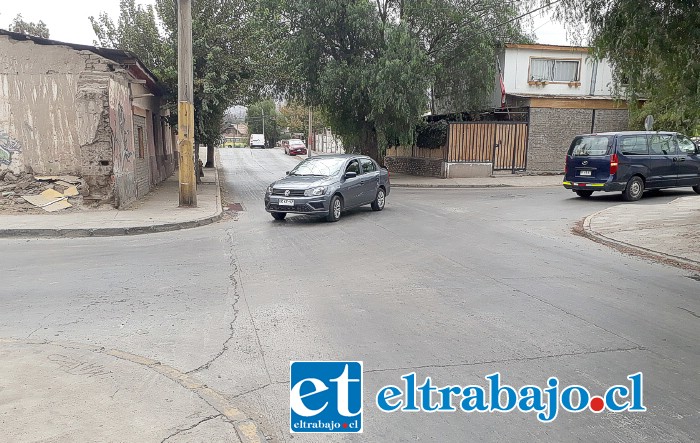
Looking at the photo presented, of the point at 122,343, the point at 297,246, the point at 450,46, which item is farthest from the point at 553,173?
the point at 122,343

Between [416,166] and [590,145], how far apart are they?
13492mm

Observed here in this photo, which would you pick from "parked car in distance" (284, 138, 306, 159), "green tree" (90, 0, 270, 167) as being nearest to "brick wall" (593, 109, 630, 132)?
"green tree" (90, 0, 270, 167)

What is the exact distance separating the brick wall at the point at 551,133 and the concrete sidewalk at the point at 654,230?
11861mm

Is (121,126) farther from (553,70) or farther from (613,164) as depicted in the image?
(553,70)

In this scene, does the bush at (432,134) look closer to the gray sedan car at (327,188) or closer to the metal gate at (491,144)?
the metal gate at (491,144)

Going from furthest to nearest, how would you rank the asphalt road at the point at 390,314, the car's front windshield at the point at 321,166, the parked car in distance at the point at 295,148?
the parked car in distance at the point at 295,148
the car's front windshield at the point at 321,166
the asphalt road at the point at 390,314

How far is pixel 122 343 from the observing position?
5086 mm

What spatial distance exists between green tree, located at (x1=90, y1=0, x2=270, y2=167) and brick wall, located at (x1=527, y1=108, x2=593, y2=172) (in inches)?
526

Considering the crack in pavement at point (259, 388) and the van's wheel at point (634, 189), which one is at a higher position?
the van's wheel at point (634, 189)

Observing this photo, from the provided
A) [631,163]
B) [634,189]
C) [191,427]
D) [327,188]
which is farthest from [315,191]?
[634,189]

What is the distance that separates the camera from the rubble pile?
44.9 ft

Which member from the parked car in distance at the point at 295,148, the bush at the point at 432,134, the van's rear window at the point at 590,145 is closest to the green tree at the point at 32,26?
the parked car in distance at the point at 295,148

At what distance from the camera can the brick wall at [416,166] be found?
87.9 feet

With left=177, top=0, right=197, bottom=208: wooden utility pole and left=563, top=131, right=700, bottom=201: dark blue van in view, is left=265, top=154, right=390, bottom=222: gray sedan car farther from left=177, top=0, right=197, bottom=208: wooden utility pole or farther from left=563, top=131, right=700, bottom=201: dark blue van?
left=563, top=131, right=700, bottom=201: dark blue van
